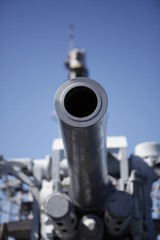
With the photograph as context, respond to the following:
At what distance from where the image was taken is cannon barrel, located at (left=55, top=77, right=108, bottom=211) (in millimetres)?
4168

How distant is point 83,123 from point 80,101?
347mm

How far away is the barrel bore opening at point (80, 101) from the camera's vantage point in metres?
Answer: 4.31

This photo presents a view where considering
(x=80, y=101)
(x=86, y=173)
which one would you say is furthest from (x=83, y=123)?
(x=86, y=173)

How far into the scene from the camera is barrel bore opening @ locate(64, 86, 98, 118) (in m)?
4.31

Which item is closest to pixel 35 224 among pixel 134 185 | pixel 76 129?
pixel 134 185

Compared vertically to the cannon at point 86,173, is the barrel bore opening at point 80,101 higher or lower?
higher

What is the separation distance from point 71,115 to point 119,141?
4.40 m

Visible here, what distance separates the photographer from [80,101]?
4410 mm

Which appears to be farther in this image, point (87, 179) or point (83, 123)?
point (87, 179)

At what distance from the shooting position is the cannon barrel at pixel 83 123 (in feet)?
13.7

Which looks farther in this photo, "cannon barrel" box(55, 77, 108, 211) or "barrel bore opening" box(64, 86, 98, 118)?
"barrel bore opening" box(64, 86, 98, 118)

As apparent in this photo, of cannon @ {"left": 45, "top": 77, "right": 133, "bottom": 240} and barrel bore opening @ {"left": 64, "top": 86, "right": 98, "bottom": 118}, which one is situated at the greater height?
barrel bore opening @ {"left": 64, "top": 86, "right": 98, "bottom": 118}

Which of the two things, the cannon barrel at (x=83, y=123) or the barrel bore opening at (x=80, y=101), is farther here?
the barrel bore opening at (x=80, y=101)

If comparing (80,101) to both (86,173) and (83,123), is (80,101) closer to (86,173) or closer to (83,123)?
(83,123)
